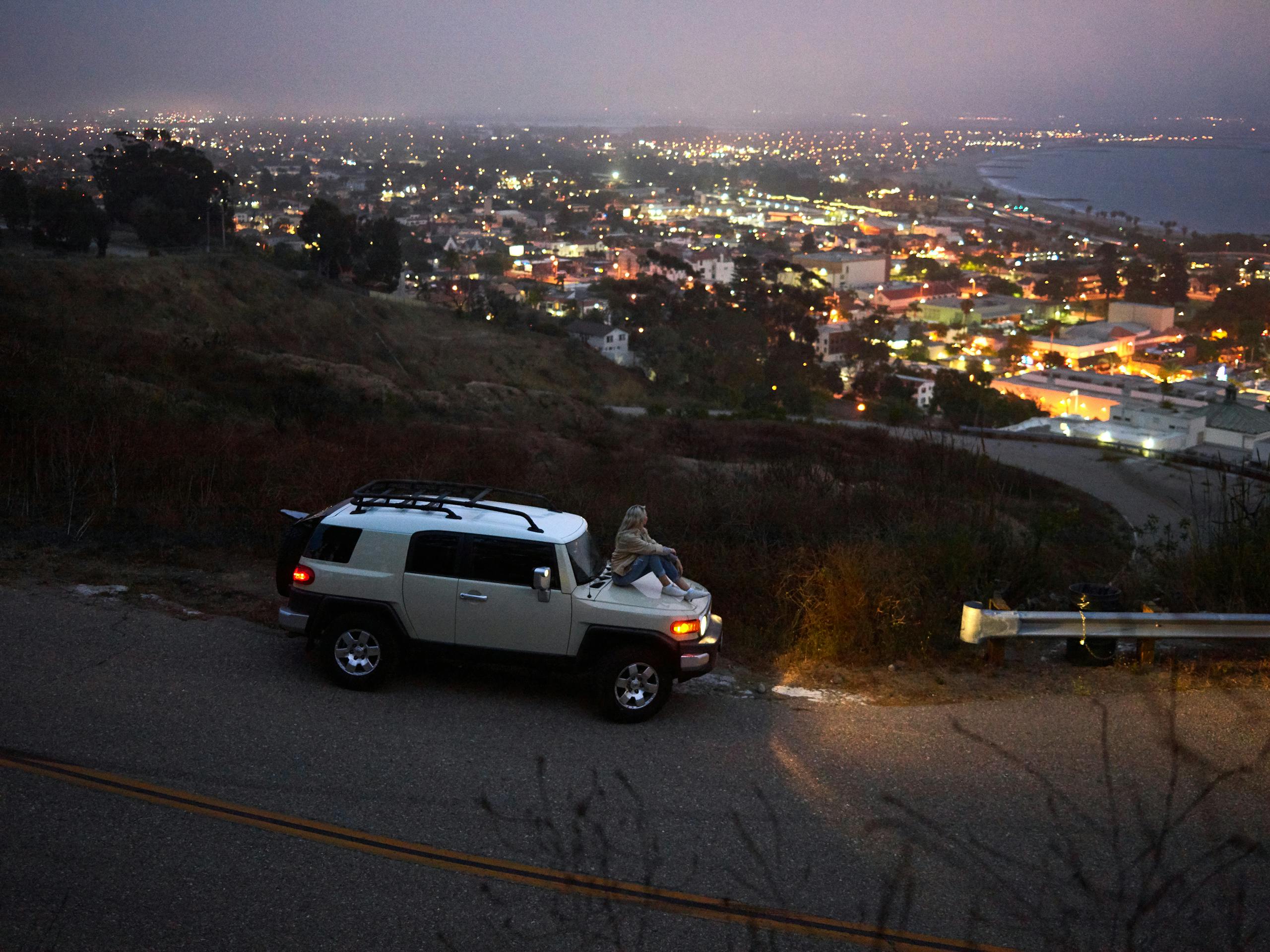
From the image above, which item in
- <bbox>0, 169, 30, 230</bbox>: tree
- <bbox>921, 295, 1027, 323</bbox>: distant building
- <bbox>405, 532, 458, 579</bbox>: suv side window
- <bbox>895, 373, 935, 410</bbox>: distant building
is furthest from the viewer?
<bbox>921, 295, 1027, 323</bbox>: distant building

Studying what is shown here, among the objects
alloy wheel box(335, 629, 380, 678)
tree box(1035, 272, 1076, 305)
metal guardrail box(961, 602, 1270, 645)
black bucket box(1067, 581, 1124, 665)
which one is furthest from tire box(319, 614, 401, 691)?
tree box(1035, 272, 1076, 305)

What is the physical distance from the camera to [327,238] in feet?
172

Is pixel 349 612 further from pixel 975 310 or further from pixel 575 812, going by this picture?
pixel 975 310

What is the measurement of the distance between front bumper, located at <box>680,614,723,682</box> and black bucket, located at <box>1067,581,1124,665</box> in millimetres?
2858

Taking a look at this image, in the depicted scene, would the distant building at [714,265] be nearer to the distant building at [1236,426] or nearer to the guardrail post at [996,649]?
the distant building at [1236,426]

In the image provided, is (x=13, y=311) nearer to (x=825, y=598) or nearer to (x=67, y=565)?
(x=67, y=565)

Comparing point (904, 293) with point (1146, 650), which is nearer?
point (1146, 650)

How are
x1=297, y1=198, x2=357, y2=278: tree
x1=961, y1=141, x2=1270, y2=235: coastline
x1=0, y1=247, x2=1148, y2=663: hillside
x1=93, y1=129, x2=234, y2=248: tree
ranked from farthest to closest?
x1=961, y1=141, x2=1270, y2=235: coastline → x1=297, y1=198, x2=357, y2=278: tree → x1=93, y1=129, x2=234, y2=248: tree → x1=0, y1=247, x2=1148, y2=663: hillside

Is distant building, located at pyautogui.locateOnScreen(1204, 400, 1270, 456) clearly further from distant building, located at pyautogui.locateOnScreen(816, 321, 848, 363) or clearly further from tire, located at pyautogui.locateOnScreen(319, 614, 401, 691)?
tire, located at pyautogui.locateOnScreen(319, 614, 401, 691)

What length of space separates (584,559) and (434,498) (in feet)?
4.19

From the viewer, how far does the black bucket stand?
7.54 meters

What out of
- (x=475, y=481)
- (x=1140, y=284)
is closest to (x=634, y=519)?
(x=475, y=481)

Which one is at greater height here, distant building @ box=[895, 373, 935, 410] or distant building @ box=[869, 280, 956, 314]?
distant building @ box=[869, 280, 956, 314]

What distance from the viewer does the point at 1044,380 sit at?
4866 cm
